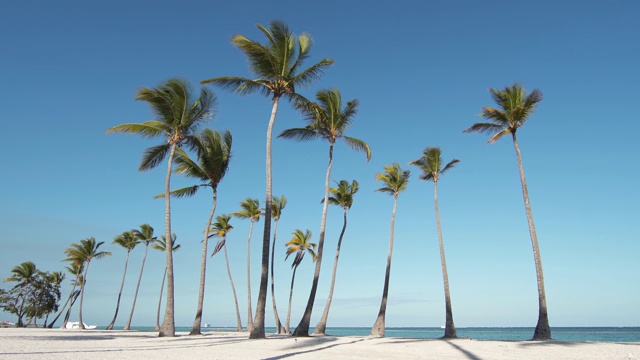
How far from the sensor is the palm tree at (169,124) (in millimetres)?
22178

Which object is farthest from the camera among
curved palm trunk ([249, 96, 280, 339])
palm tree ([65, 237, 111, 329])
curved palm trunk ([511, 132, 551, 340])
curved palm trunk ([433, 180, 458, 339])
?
palm tree ([65, 237, 111, 329])

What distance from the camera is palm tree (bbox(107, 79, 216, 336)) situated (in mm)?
22178

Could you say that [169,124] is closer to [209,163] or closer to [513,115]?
[209,163]

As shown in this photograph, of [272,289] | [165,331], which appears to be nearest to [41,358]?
A: [165,331]

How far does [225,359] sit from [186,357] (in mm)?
1204

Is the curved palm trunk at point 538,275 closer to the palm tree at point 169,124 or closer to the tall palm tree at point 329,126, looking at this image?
the tall palm tree at point 329,126

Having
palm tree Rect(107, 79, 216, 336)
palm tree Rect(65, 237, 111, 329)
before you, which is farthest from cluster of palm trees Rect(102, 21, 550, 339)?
palm tree Rect(65, 237, 111, 329)

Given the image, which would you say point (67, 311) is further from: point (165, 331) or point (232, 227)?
point (165, 331)

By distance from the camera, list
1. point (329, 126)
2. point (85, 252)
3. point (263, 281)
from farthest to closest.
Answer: point (85, 252), point (329, 126), point (263, 281)

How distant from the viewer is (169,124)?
24.1 metres

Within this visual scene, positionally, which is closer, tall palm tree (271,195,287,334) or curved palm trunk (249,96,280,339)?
curved palm trunk (249,96,280,339)

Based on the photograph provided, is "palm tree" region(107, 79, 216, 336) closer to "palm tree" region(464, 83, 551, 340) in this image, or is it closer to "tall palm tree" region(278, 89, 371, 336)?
"tall palm tree" region(278, 89, 371, 336)

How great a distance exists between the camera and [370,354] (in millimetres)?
13656

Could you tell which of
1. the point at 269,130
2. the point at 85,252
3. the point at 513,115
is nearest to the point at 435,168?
the point at 513,115
